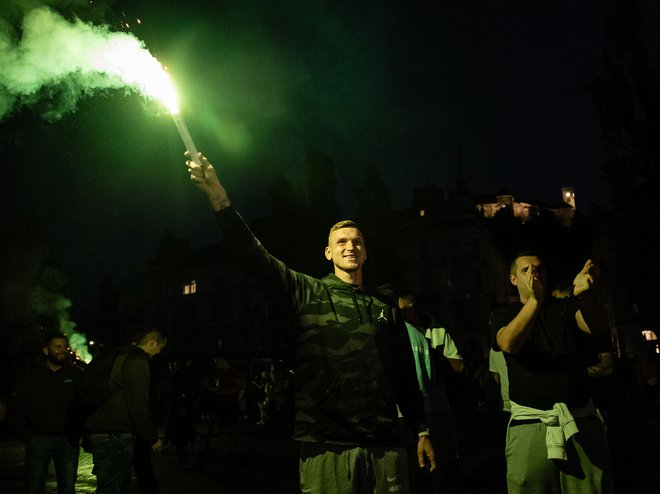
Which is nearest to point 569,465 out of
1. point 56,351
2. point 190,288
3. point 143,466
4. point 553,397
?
point 553,397

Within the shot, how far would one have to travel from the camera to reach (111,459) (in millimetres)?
5582

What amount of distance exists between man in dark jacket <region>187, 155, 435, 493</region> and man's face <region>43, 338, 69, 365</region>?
4475mm

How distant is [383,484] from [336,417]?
443 mm

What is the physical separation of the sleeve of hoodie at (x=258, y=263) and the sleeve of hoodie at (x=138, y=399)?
122 inches

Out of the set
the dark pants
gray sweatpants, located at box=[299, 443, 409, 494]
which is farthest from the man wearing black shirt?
the dark pants

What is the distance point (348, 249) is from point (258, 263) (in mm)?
633

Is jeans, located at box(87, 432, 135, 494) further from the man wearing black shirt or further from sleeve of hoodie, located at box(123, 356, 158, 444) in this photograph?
the man wearing black shirt

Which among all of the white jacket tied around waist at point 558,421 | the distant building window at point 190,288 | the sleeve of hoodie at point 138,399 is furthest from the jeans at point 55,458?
the distant building window at point 190,288

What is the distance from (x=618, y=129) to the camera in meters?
25.3

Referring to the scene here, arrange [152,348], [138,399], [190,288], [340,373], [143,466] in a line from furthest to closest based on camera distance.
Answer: [190,288] < [152,348] < [143,466] < [138,399] < [340,373]

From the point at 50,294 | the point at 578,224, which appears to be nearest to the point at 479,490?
the point at 50,294

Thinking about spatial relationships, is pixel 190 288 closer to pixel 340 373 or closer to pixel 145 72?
pixel 145 72

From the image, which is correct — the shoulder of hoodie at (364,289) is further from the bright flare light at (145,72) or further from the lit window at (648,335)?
the lit window at (648,335)

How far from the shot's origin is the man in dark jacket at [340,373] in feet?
10.2
